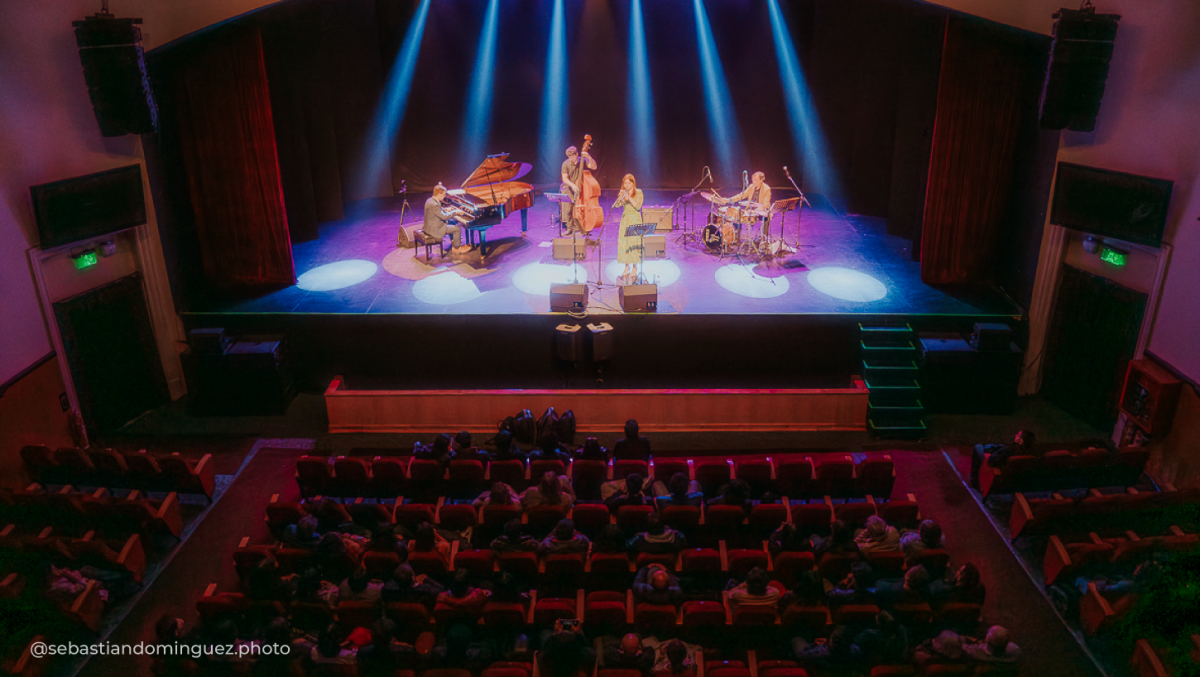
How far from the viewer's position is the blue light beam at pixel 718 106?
13656 millimetres

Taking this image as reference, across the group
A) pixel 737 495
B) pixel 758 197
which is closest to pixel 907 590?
pixel 737 495

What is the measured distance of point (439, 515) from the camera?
21.6 ft

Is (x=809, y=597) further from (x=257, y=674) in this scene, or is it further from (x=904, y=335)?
(x=904, y=335)

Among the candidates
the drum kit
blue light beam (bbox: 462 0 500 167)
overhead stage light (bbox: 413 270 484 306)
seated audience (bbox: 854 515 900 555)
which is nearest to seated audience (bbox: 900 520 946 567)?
A: seated audience (bbox: 854 515 900 555)

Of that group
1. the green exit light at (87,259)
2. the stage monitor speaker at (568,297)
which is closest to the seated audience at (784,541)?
the stage monitor speaker at (568,297)

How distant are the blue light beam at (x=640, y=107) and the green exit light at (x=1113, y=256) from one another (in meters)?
7.84

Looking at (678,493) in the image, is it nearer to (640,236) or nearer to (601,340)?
(601,340)

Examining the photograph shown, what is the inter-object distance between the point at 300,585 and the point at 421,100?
33.7 feet

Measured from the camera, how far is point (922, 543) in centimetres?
604

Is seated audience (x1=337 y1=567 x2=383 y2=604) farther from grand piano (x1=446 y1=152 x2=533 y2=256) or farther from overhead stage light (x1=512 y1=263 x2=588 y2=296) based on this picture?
grand piano (x1=446 y1=152 x2=533 y2=256)

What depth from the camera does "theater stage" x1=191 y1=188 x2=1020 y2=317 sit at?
947 centimetres

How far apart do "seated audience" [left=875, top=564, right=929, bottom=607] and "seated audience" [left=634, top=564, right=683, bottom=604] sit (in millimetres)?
1453

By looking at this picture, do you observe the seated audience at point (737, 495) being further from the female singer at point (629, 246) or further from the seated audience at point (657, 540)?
the female singer at point (629, 246)

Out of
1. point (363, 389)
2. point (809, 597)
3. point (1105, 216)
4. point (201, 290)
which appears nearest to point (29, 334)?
point (201, 290)
